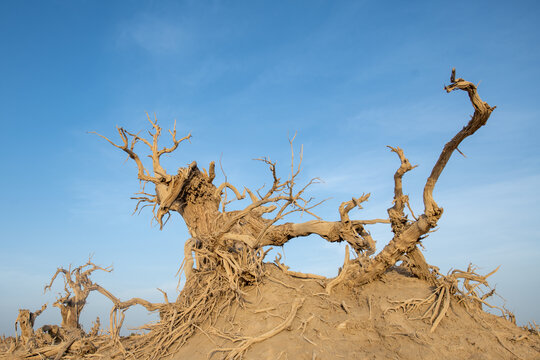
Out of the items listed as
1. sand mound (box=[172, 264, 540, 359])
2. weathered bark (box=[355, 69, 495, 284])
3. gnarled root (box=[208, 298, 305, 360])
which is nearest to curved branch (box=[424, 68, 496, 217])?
weathered bark (box=[355, 69, 495, 284])

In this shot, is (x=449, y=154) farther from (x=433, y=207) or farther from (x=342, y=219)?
(x=342, y=219)

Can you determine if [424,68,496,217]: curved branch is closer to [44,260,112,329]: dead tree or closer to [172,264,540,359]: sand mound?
[172,264,540,359]: sand mound

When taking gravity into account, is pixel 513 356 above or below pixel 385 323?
below

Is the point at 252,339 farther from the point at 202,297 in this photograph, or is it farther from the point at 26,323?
the point at 26,323

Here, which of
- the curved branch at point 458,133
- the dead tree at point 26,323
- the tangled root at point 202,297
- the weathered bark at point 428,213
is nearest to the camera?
the curved branch at point 458,133

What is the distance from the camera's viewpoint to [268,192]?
5621 millimetres

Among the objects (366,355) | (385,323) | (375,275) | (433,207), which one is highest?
(433,207)

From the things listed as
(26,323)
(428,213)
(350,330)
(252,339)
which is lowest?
(252,339)

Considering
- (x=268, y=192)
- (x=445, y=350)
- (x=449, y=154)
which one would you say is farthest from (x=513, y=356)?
(x=268, y=192)

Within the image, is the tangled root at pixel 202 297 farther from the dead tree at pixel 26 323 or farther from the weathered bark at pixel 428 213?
the dead tree at pixel 26 323

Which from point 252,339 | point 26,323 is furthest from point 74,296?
point 252,339

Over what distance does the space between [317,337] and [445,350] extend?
A: 154 cm

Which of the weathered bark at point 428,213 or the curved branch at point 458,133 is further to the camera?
the weathered bark at point 428,213

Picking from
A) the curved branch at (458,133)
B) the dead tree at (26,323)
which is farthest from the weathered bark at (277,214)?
the dead tree at (26,323)
